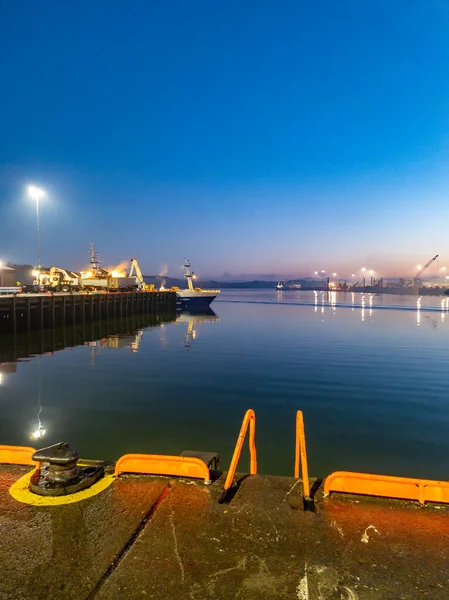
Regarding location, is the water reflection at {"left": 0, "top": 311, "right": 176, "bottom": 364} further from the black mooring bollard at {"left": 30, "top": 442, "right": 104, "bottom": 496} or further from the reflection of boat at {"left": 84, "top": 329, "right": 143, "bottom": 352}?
the black mooring bollard at {"left": 30, "top": 442, "right": 104, "bottom": 496}

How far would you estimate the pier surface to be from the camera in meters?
3.81

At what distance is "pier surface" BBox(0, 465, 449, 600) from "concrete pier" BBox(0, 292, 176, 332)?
37.8m

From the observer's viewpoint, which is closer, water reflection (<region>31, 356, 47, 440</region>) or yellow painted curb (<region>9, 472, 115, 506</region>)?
yellow painted curb (<region>9, 472, 115, 506</region>)

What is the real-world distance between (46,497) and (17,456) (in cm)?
156

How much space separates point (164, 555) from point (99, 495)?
1.65 m

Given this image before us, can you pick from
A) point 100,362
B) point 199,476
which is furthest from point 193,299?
point 199,476

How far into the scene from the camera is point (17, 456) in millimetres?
6602

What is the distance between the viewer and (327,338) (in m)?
40.0

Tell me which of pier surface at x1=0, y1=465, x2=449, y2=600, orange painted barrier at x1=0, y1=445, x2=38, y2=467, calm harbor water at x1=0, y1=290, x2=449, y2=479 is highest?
orange painted barrier at x1=0, y1=445, x2=38, y2=467

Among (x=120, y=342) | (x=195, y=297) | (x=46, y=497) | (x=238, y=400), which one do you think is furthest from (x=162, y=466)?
(x=195, y=297)

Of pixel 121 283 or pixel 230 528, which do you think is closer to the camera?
pixel 230 528

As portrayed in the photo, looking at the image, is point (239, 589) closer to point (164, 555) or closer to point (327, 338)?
point (164, 555)

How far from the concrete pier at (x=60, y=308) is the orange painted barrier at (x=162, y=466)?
37311 mm

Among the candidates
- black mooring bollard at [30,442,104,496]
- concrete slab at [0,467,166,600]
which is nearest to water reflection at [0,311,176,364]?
black mooring bollard at [30,442,104,496]
